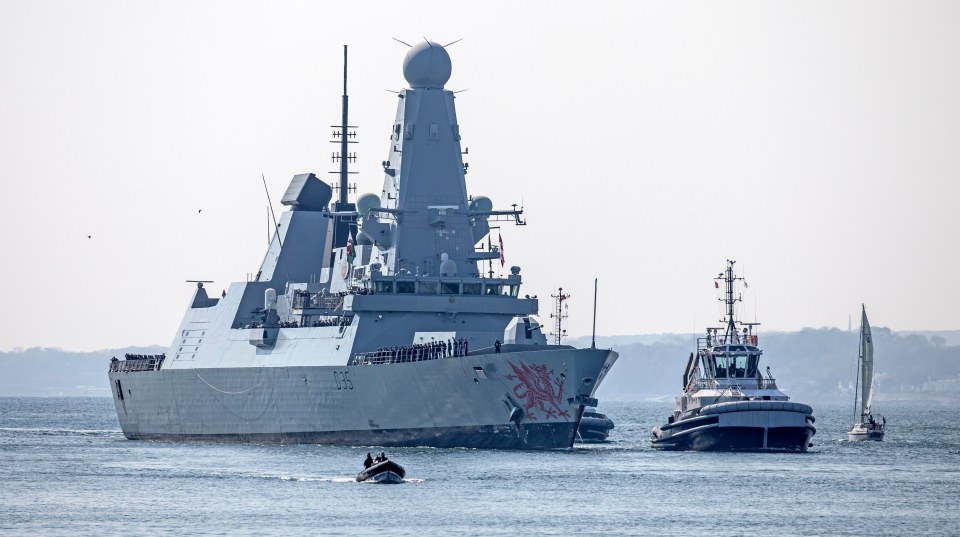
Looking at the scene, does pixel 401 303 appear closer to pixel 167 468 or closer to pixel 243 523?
pixel 167 468

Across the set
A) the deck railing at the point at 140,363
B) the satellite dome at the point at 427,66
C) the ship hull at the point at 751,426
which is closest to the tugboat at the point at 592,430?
the ship hull at the point at 751,426

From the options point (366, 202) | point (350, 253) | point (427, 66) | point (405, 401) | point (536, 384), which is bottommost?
point (405, 401)

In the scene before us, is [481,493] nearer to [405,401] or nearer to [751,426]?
[405,401]

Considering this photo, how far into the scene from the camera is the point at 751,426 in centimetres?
5772

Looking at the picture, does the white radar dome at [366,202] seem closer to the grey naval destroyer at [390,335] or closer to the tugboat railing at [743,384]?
the grey naval destroyer at [390,335]

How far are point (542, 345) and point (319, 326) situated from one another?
11.8 metres

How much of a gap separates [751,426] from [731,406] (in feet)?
3.28

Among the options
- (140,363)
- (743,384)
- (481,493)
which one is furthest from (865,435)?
(481,493)

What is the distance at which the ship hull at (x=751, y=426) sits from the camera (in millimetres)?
57656

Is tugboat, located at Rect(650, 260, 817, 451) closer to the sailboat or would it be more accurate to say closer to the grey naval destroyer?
the grey naval destroyer

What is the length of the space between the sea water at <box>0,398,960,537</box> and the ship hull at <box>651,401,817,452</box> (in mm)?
696

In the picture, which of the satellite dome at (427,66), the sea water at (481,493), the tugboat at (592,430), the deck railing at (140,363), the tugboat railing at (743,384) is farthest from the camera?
the deck railing at (140,363)

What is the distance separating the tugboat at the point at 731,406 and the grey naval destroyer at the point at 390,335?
16.2 feet

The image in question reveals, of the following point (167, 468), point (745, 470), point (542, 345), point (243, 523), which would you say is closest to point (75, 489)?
point (167, 468)
